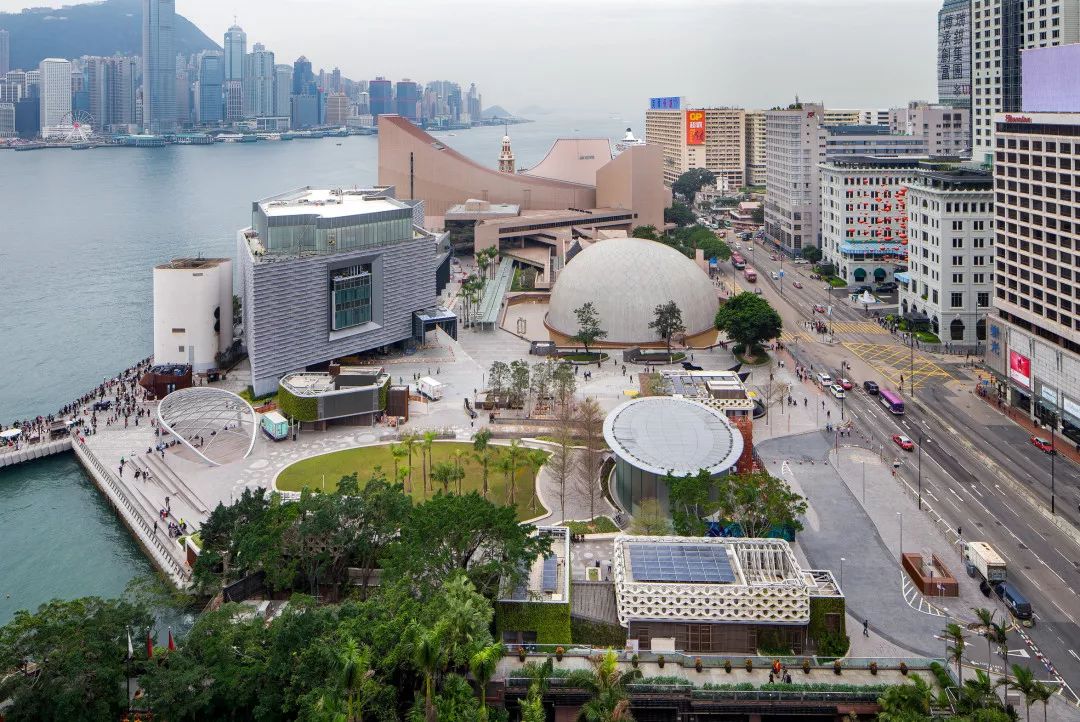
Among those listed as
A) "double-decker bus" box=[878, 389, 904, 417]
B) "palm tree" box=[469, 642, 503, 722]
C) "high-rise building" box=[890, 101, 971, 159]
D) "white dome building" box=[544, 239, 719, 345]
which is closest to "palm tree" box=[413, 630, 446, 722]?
"palm tree" box=[469, 642, 503, 722]

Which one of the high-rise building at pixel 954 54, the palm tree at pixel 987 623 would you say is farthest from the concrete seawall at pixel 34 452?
the high-rise building at pixel 954 54

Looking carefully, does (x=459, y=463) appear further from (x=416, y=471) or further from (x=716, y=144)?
(x=716, y=144)

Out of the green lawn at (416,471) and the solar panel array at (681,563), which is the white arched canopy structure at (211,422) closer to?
the green lawn at (416,471)

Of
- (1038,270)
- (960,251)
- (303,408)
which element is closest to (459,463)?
(303,408)

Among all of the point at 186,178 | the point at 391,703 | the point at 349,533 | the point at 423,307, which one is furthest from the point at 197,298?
the point at 186,178

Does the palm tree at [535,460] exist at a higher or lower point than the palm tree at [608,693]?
higher

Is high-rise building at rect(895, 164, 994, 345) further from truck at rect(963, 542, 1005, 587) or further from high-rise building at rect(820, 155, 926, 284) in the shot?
truck at rect(963, 542, 1005, 587)
